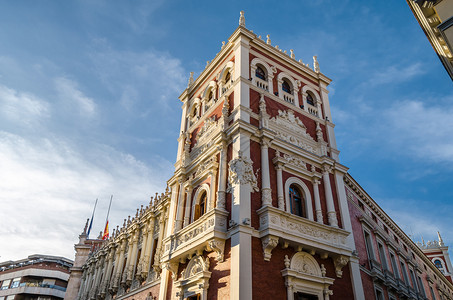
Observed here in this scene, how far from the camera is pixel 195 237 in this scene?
18094 millimetres

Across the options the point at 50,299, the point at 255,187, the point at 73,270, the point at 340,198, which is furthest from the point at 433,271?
the point at 50,299

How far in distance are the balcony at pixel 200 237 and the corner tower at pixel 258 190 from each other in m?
0.06

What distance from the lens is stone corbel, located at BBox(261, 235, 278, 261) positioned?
53.4ft

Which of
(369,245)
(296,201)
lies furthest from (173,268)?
(369,245)

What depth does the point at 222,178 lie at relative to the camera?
1870cm

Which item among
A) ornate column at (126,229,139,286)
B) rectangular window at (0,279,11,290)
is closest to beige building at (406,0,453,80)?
ornate column at (126,229,139,286)

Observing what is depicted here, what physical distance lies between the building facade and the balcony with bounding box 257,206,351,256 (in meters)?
58.4

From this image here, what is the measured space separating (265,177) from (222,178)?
7.36ft

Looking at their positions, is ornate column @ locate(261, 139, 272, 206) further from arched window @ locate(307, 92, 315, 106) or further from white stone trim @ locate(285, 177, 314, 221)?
arched window @ locate(307, 92, 315, 106)

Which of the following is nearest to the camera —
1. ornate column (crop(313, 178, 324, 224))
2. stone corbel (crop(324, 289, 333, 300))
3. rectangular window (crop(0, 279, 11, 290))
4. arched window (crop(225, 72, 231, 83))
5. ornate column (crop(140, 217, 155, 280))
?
stone corbel (crop(324, 289, 333, 300))

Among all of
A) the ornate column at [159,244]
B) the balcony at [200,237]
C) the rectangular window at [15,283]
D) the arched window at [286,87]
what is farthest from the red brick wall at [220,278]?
the rectangular window at [15,283]

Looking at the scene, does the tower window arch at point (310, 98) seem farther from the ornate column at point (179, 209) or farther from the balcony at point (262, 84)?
the ornate column at point (179, 209)

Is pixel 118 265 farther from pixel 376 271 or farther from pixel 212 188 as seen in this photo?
pixel 376 271

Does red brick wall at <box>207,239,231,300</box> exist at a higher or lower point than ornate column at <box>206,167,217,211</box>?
lower
